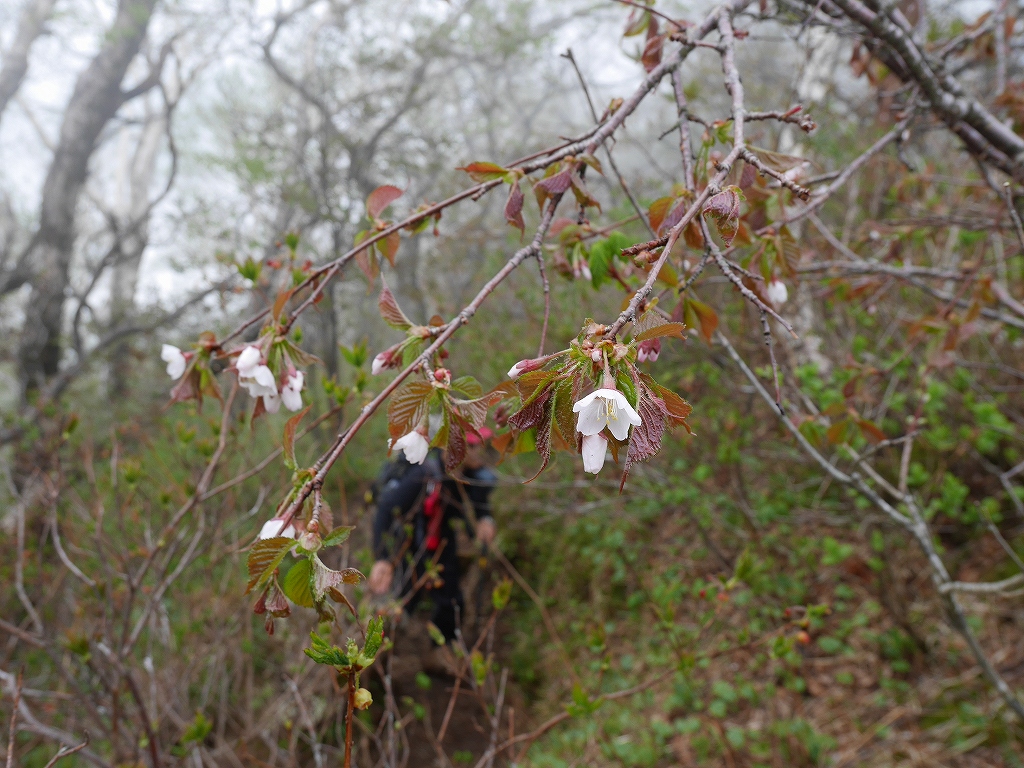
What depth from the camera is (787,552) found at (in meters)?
3.25

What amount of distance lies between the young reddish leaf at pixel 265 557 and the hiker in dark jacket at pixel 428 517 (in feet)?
8.16

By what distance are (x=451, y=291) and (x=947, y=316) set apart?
4616 mm

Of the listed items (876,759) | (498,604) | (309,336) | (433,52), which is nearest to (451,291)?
(309,336)

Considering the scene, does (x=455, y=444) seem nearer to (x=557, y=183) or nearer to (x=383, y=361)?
(x=383, y=361)

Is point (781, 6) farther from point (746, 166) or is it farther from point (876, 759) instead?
point (876, 759)

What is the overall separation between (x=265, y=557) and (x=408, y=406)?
24 cm

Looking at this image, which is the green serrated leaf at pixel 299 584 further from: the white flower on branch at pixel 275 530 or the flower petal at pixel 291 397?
the flower petal at pixel 291 397

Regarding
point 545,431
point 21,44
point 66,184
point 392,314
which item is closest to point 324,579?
point 545,431

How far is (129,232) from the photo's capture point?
582cm

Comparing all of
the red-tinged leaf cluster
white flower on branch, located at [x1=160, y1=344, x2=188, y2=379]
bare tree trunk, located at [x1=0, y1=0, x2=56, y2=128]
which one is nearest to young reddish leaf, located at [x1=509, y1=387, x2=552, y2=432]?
the red-tinged leaf cluster

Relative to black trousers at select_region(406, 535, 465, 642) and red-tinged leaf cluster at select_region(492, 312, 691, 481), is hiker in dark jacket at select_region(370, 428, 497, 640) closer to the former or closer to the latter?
black trousers at select_region(406, 535, 465, 642)

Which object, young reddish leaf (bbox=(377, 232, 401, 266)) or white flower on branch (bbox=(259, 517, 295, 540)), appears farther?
young reddish leaf (bbox=(377, 232, 401, 266))

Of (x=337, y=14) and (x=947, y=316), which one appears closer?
(x=947, y=316)

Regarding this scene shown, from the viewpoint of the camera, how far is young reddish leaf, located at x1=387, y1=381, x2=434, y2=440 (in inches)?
28.5
